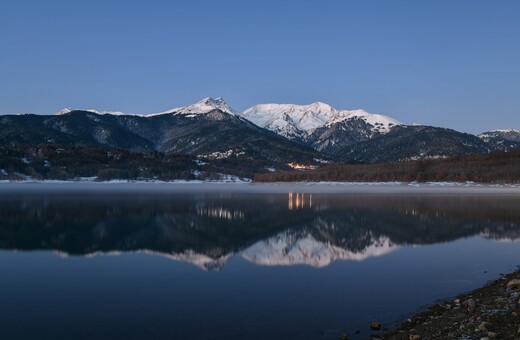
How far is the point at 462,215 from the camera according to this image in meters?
44.3

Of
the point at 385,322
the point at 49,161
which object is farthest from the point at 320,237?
the point at 49,161

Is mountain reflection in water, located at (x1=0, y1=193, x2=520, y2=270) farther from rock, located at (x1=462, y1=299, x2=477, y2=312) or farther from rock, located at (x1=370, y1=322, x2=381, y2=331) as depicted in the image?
rock, located at (x1=370, y1=322, x2=381, y2=331)

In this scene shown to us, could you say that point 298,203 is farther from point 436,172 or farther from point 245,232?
point 436,172

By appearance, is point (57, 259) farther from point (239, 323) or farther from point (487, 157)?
point (487, 157)

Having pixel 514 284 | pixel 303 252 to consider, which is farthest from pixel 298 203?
pixel 514 284

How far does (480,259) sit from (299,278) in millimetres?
9645

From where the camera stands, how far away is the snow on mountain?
22562mm

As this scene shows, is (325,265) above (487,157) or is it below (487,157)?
below

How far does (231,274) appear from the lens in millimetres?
19375

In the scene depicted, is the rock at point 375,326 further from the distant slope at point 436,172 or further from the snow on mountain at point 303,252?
the distant slope at point 436,172

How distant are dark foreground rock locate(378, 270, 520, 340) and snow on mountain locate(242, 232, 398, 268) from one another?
805cm

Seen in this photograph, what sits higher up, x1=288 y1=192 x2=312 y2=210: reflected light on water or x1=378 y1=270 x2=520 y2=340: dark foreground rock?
x1=288 y1=192 x2=312 y2=210: reflected light on water

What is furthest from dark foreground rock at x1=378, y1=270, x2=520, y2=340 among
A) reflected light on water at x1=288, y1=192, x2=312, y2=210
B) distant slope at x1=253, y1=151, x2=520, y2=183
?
distant slope at x1=253, y1=151, x2=520, y2=183

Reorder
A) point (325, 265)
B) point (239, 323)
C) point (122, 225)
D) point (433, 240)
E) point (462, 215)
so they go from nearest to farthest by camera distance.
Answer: point (239, 323)
point (325, 265)
point (433, 240)
point (122, 225)
point (462, 215)
